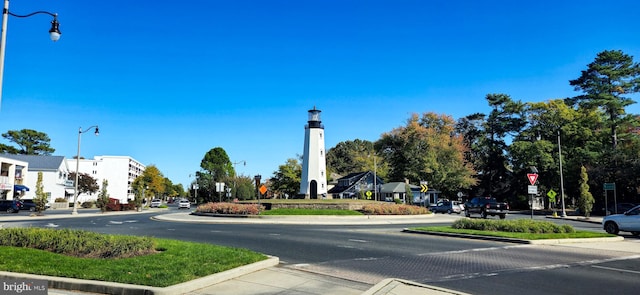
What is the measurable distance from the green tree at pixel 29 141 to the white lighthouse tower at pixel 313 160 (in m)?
88.8

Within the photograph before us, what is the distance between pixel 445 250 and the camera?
1445cm

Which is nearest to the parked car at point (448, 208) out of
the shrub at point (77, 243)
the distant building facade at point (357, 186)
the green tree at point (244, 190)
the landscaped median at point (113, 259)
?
the distant building facade at point (357, 186)

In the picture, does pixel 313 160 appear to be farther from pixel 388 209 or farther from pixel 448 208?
pixel 448 208

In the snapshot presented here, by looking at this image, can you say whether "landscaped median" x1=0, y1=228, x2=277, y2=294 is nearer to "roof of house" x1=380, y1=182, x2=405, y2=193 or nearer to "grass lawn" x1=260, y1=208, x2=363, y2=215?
"grass lawn" x1=260, y1=208, x2=363, y2=215

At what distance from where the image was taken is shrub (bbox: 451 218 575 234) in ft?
62.9

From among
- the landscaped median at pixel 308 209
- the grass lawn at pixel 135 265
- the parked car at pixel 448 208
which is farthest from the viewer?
the parked car at pixel 448 208

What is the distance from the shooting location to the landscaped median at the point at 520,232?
56.4ft

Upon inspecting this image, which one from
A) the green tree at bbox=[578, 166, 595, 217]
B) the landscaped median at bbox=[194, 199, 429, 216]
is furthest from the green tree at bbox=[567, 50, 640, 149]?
the landscaped median at bbox=[194, 199, 429, 216]

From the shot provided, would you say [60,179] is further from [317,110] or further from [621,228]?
[621,228]

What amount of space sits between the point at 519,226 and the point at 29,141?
11935 cm

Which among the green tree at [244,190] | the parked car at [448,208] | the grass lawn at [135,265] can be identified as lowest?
the parked car at [448,208]

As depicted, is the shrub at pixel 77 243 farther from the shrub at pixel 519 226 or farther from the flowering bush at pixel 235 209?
the flowering bush at pixel 235 209

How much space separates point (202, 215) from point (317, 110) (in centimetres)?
1756

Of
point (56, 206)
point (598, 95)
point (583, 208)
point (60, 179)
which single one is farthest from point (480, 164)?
point (60, 179)
